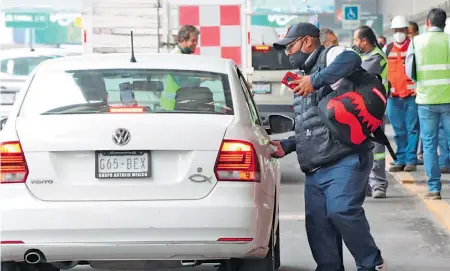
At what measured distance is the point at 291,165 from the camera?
15.7 m

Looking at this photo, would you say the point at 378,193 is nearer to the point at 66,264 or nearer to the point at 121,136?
the point at 66,264

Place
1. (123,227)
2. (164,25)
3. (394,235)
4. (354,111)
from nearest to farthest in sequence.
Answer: (123,227) → (354,111) → (394,235) → (164,25)

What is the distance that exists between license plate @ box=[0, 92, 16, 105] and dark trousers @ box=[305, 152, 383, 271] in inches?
462

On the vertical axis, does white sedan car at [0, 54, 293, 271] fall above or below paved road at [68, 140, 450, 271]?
above

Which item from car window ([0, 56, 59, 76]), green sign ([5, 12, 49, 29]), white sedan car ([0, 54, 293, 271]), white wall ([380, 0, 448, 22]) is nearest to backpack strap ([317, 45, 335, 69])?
white sedan car ([0, 54, 293, 271])

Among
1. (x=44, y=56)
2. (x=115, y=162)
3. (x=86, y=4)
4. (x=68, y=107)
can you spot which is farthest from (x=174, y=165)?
(x=44, y=56)

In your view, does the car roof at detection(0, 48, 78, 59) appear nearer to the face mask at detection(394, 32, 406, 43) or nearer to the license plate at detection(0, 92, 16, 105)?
the license plate at detection(0, 92, 16, 105)

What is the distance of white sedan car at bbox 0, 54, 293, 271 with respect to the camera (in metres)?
5.70

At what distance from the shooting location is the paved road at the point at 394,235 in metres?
7.84

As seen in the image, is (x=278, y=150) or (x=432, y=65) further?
(x=432, y=65)

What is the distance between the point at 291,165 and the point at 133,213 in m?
10.1

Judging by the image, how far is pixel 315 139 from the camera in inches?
262

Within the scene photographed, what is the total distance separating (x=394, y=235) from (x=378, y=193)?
7.93ft

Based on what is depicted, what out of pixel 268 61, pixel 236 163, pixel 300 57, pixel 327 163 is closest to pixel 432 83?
pixel 300 57
